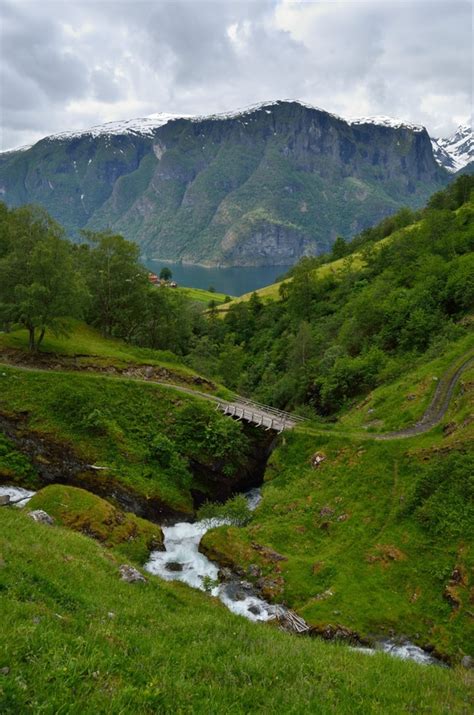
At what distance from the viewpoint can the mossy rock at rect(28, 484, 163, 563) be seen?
24281 millimetres

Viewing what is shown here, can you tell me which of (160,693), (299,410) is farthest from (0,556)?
(299,410)

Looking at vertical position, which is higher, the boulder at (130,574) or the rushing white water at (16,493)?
the boulder at (130,574)

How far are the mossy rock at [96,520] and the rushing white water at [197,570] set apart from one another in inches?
47.0

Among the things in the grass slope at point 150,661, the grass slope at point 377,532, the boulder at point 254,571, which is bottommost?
the boulder at point 254,571

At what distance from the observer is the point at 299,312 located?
86.2m

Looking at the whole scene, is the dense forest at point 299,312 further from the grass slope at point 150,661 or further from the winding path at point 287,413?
the grass slope at point 150,661

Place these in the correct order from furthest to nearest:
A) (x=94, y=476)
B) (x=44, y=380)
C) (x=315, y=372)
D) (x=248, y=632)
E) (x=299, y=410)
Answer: (x=315, y=372)
(x=299, y=410)
(x=44, y=380)
(x=94, y=476)
(x=248, y=632)

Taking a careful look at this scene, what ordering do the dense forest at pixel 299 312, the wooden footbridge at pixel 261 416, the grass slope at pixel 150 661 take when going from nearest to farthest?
the grass slope at pixel 150 661 → the wooden footbridge at pixel 261 416 → the dense forest at pixel 299 312

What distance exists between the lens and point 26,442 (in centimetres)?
3491

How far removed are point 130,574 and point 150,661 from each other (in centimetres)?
757

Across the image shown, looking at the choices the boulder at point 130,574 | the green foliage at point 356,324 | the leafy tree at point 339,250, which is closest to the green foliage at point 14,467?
the boulder at point 130,574

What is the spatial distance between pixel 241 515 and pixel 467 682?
776 inches

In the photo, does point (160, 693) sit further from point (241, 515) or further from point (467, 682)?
point (241, 515)

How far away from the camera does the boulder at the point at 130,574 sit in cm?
1609
